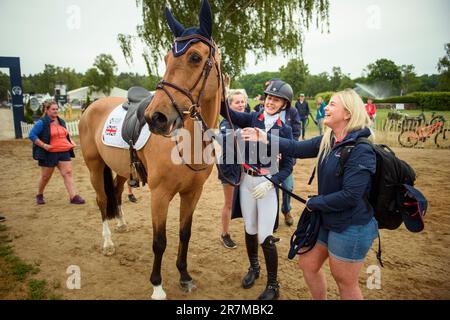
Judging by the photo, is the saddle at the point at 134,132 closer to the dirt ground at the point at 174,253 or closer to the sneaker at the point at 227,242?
the dirt ground at the point at 174,253

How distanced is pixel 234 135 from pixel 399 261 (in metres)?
2.90

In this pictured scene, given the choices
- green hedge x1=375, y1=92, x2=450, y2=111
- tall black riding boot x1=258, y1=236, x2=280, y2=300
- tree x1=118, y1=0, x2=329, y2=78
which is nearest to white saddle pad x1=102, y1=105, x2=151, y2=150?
tall black riding boot x1=258, y1=236, x2=280, y2=300

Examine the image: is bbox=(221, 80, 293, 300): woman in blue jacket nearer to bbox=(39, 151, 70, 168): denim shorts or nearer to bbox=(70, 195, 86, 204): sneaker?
bbox=(70, 195, 86, 204): sneaker

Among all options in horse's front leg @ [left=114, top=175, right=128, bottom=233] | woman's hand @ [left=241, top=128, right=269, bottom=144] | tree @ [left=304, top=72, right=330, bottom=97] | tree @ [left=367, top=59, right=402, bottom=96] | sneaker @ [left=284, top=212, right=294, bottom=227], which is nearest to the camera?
woman's hand @ [left=241, top=128, right=269, bottom=144]

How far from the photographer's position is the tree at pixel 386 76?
225 feet

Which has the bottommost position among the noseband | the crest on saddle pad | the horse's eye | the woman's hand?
the woman's hand

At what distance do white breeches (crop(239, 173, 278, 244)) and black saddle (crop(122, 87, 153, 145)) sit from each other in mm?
1321

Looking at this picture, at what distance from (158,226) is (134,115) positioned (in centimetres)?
140

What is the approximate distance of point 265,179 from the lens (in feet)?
9.23

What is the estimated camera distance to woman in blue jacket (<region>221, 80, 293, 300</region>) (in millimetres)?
2777

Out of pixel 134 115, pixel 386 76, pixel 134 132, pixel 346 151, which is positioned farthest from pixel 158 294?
pixel 386 76

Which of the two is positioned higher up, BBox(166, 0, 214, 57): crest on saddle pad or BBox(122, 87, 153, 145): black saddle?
BBox(166, 0, 214, 57): crest on saddle pad

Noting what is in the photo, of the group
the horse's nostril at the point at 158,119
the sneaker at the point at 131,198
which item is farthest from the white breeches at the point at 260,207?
the sneaker at the point at 131,198
